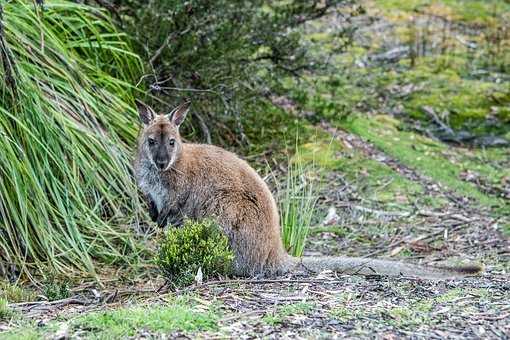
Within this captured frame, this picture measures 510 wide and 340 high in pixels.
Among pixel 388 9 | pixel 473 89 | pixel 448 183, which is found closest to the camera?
pixel 448 183

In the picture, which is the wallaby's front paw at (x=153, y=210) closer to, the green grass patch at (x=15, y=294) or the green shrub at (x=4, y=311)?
the green grass patch at (x=15, y=294)

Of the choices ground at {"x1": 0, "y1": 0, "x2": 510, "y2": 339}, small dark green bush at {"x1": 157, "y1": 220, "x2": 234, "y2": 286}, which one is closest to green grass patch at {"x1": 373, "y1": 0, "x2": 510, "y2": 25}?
ground at {"x1": 0, "y1": 0, "x2": 510, "y2": 339}

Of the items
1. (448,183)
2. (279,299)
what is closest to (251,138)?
(448,183)

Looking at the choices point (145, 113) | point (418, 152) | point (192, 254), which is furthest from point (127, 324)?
point (418, 152)

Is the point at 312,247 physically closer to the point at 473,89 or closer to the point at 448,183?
the point at 448,183

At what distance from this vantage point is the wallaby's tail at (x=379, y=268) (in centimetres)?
506

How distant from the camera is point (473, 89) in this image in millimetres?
10398

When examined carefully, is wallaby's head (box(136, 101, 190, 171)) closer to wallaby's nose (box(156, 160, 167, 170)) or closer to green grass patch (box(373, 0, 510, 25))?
wallaby's nose (box(156, 160, 167, 170))

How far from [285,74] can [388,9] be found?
543 centimetres

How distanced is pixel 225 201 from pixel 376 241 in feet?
5.77

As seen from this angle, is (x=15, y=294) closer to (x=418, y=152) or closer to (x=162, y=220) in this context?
(x=162, y=220)

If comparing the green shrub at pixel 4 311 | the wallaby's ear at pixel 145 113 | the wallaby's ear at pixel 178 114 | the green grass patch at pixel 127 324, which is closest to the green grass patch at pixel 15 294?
the green shrub at pixel 4 311

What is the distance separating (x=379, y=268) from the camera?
5176 mm

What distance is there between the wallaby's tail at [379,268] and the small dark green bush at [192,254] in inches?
23.1
